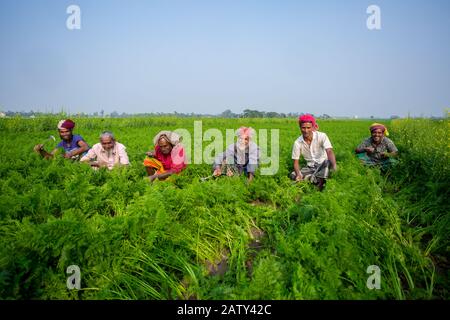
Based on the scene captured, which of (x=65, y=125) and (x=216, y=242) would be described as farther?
(x=65, y=125)

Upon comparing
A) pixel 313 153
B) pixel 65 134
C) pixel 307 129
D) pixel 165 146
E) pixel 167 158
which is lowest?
pixel 167 158

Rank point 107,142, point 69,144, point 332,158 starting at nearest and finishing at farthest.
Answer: point 332,158 < point 107,142 < point 69,144

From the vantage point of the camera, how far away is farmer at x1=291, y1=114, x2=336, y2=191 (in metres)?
5.83

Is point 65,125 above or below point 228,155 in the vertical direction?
above

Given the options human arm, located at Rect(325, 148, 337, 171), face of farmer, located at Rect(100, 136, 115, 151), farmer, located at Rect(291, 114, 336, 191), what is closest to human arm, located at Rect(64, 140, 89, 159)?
face of farmer, located at Rect(100, 136, 115, 151)

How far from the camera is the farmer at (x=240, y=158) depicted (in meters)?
5.97

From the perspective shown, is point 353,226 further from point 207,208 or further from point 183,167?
point 183,167

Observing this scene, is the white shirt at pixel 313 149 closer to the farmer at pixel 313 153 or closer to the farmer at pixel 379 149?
the farmer at pixel 313 153

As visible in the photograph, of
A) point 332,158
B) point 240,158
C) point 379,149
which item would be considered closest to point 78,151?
point 240,158

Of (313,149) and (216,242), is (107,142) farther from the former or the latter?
(313,149)

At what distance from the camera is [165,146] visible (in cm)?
589

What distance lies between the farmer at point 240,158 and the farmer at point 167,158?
2.53 ft

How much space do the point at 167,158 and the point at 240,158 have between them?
4.81 feet
